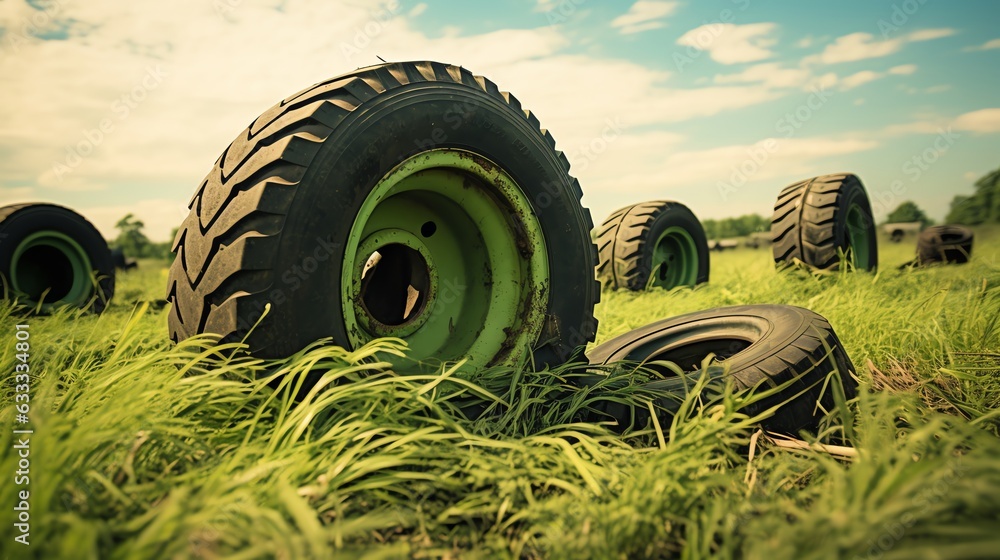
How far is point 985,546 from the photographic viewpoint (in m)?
0.74

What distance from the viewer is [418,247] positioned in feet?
6.68

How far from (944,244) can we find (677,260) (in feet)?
15.6

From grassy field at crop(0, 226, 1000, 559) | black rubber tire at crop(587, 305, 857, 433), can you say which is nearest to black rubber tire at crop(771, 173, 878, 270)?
black rubber tire at crop(587, 305, 857, 433)

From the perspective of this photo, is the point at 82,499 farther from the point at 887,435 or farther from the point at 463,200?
the point at 887,435

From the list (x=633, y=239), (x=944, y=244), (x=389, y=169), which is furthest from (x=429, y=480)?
(x=944, y=244)

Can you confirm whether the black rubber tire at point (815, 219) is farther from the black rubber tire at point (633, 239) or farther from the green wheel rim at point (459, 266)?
the green wheel rim at point (459, 266)

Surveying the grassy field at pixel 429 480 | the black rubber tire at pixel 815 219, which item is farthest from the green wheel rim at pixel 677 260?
the grassy field at pixel 429 480

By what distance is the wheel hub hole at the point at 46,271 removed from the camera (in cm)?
608

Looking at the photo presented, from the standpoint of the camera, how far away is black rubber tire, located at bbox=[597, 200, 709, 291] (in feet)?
19.6

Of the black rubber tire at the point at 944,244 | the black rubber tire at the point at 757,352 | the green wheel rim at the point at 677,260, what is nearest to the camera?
the black rubber tire at the point at 757,352

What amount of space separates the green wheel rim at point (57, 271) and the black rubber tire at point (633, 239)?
5204 mm

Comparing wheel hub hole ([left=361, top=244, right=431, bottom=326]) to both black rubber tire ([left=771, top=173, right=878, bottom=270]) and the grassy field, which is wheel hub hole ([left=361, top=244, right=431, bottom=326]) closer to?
the grassy field

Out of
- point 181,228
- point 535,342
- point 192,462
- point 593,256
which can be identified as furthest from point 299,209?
point 593,256

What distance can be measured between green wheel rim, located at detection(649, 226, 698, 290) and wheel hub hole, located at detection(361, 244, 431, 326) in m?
5.01
